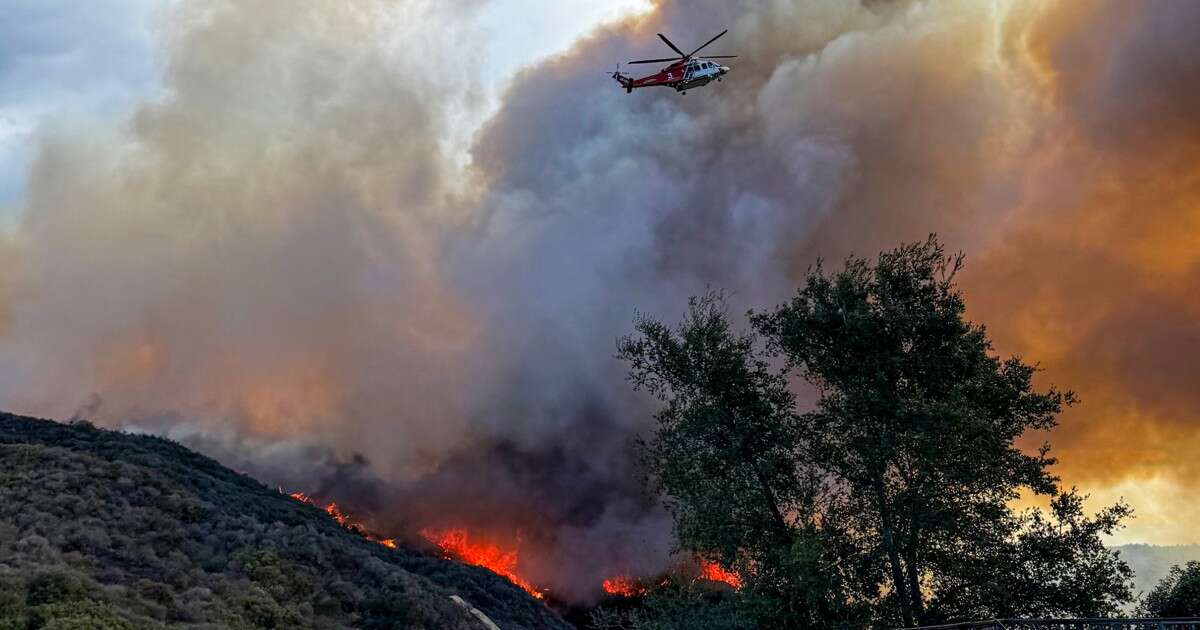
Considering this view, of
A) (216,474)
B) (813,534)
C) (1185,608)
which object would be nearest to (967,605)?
(813,534)

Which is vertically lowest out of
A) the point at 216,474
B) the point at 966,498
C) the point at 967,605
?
the point at 967,605

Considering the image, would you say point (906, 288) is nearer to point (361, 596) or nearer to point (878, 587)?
point (878, 587)

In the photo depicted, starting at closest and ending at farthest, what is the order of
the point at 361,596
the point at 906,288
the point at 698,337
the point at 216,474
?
the point at 906,288 → the point at 698,337 → the point at 361,596 → the point at 216,474

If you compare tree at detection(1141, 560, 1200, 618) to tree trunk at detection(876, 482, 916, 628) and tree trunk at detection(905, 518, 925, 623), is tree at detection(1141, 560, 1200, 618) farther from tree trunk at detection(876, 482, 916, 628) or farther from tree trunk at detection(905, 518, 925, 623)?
tree trunk at detection(876, 482, 916, 628)

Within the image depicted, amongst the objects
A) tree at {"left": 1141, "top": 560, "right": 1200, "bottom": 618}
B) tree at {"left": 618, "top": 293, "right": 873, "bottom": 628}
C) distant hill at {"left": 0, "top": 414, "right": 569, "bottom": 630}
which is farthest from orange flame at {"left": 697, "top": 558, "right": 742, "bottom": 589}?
distant hill at {"left": 0, "top": 414, "right": 569, "bottom": 630}

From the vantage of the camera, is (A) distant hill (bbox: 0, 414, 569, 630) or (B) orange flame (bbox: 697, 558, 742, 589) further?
(A) distant hill (bbox: 0, 414, 569, 630)

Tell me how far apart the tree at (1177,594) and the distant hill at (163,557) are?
4489cm

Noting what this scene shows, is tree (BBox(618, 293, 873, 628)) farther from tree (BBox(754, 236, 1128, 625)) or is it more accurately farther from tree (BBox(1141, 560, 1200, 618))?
tree (BBox(1141, 560, 1200, 618))

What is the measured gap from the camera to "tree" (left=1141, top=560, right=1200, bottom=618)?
1133 inches

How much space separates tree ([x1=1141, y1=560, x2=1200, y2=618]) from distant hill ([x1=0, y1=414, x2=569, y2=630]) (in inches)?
1767

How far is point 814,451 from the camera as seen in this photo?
93.5 feet

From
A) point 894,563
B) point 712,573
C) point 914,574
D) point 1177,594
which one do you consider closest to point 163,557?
point 712,573

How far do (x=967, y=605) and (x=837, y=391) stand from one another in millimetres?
8708

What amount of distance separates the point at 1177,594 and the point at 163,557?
189ft
